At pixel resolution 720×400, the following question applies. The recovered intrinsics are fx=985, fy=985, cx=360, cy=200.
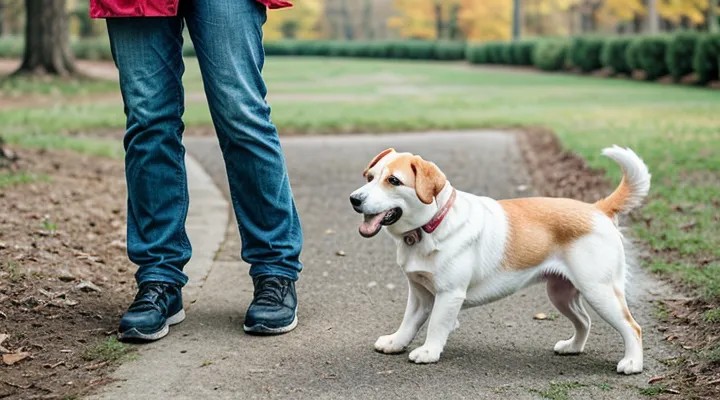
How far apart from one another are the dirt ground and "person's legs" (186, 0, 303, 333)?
0.62 metres

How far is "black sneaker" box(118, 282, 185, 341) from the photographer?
3.64m

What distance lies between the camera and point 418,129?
12.0 meters

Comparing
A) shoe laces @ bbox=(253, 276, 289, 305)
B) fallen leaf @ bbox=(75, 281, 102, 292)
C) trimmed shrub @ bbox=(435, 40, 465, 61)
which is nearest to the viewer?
shoe laces @ bbox=(253, 276, 289, 305)

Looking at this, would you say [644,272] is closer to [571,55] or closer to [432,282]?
[432,282]

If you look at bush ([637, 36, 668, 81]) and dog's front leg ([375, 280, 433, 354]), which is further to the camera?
bush ([637, 36, 668, 81])

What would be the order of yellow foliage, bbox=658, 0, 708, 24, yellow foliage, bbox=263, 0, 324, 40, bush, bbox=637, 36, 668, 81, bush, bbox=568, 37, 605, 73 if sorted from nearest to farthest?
bush, bbox=637, 36, 668, 81, bush, bbox=568, 37, 605, 73, yellow foliage, bbox=658, 0, 708, 24, yellow foliage, bbox=263, 0, 324, 40

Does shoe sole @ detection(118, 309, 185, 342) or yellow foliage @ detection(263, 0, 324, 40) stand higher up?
shoe sole @ detection(118, 309, 185, 342)

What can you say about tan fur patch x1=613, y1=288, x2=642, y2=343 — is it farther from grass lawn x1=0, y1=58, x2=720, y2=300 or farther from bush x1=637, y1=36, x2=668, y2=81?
bush x1=637, y1=36, x2=668, y2=81

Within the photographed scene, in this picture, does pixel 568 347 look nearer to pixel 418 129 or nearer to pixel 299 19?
pixel 418 129

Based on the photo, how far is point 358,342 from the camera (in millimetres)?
3742

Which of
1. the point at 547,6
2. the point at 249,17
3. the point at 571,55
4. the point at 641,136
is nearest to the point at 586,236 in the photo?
the point at 249,17

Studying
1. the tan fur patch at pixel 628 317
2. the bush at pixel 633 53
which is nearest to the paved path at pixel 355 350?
the tan fur patch at pixel 628 317

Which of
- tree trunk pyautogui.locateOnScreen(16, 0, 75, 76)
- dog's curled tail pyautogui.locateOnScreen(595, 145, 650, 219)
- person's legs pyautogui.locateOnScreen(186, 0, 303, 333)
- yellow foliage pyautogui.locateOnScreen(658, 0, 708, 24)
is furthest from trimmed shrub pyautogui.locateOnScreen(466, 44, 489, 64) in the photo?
dog's curled tail pyautogui.locateOnScreen(595, 145, 650, 219)

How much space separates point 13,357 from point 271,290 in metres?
0.98
